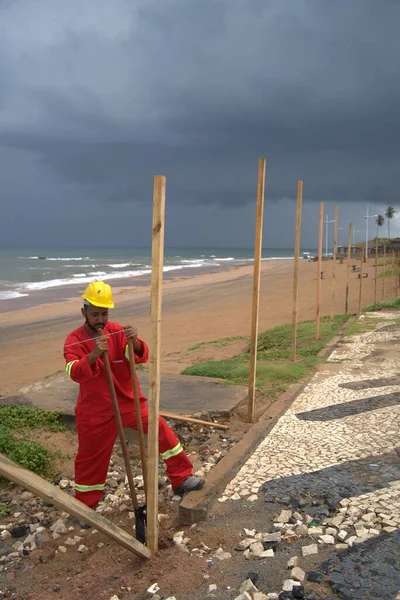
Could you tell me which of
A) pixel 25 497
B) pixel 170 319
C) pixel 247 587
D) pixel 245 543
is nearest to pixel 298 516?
pixel 245 543

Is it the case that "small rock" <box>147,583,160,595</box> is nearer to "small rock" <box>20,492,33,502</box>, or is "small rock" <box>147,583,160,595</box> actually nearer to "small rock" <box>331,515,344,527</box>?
"small rock" <box>331,515,344,527</box>

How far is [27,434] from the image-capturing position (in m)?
5.27

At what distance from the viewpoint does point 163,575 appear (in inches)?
121

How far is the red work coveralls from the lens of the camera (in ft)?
12.5

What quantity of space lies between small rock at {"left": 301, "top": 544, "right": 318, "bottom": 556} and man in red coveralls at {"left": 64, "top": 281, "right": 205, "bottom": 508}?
101cm

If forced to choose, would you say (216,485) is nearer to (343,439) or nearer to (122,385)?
(122,385)

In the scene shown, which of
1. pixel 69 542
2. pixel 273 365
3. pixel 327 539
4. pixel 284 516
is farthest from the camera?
pixel 273 365

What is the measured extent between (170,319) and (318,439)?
1259cm

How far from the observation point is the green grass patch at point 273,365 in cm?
752

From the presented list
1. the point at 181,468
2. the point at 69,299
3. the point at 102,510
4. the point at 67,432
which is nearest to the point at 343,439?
the point at 181,468

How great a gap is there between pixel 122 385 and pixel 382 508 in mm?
2046

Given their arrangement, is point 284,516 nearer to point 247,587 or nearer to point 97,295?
point 247,587

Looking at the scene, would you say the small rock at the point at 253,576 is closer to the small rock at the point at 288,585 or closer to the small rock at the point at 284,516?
the small rock at the point at 288,585

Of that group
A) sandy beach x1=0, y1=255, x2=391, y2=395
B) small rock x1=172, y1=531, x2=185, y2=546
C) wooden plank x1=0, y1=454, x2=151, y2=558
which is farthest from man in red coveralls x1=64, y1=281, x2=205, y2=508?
sandy beach x1=0, y1=255, x2=391, y2=395
